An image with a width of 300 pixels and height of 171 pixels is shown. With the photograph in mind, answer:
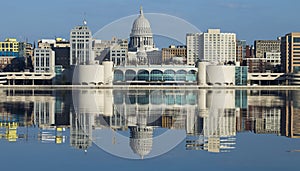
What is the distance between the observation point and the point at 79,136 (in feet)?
48.9

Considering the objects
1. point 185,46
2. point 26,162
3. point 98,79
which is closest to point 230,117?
point 26,162

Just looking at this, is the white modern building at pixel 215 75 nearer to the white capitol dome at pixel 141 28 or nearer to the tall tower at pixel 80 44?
the tall tower at pixel 80 44

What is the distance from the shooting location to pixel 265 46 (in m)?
89.9

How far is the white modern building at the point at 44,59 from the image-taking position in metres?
62.0

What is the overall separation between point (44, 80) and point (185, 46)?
26610 millimetres

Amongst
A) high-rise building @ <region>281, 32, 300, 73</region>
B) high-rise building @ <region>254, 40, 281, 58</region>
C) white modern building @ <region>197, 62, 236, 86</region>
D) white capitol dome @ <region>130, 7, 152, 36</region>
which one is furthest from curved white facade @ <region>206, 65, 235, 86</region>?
high-rise building @ <region>254, 40, 281, 58</region>

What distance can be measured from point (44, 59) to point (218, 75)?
60.6 ft

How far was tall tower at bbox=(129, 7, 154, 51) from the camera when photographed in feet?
237

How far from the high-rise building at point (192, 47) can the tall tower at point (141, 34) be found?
740cm

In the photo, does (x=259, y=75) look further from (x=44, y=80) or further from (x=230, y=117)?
(x=230, y=117)

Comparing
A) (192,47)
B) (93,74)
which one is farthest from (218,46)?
(93,74)

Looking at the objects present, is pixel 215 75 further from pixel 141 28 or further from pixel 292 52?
pixel 141 28

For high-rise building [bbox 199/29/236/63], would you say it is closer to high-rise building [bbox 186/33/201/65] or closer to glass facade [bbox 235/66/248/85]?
Result: high-rise building [bbox 186/33/201/65]

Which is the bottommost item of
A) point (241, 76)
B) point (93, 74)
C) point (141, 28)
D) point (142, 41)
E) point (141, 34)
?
point (241, 76)
